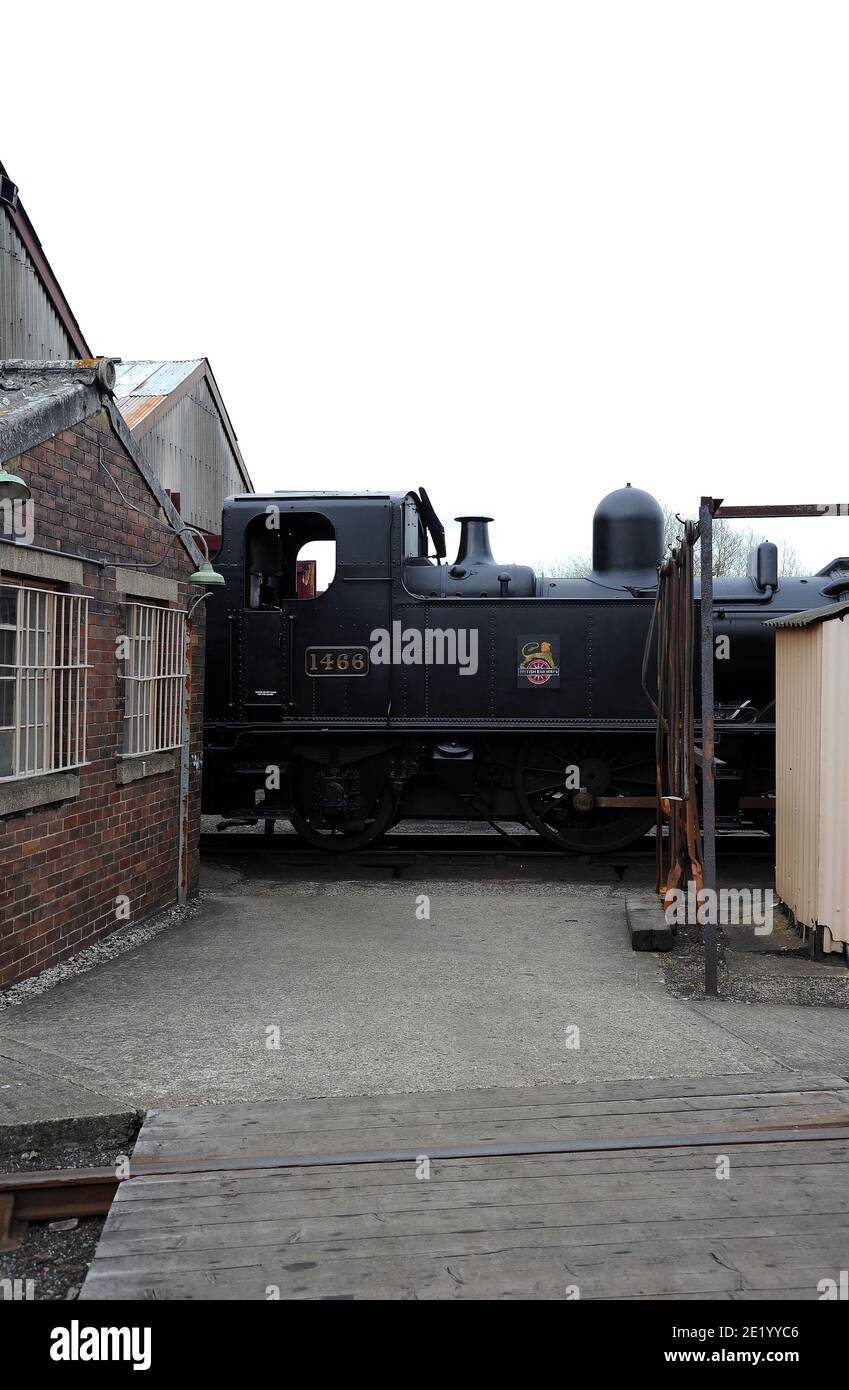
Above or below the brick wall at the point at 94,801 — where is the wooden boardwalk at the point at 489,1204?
below

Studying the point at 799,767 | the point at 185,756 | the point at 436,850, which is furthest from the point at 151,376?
the point at 799,767

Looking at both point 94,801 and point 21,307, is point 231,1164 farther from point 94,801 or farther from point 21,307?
point 21,307

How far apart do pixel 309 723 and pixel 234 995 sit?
4295 millimetres

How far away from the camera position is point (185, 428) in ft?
59.5

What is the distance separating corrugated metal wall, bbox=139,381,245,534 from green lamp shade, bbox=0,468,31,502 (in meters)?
10.4

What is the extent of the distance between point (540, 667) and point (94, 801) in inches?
173

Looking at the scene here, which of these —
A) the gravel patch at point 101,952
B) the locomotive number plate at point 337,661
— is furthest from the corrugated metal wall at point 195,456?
the gravel patch at point 101,952

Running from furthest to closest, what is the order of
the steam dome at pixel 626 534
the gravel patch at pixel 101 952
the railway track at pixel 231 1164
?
the steam dome at pixel 626 534
the gravel patch at pixel 101 952
the railway track at pixel 231 1164

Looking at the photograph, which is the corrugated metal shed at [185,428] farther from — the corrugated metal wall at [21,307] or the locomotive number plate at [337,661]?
the locomotive number plate at [337,661]

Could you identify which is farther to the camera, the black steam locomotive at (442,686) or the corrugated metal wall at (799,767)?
the black steam locomotive at (442,686)

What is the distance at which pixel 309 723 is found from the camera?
10.1 metres

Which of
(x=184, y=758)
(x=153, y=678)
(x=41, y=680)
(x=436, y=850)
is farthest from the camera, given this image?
(x=436, y=850)

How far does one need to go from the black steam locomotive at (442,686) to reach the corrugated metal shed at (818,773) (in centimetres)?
272

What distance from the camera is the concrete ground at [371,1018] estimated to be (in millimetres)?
4613
